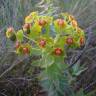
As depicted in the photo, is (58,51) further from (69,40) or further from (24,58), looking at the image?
(24,58)

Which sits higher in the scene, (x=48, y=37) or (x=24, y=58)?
(x=48, y=37)

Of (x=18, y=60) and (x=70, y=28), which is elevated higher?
(x=70, y=28)

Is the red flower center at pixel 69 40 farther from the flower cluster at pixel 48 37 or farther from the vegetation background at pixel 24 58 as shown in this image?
the vegetation background at pixel 24 58

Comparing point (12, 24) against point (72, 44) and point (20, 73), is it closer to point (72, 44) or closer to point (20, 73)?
point (20, 73)

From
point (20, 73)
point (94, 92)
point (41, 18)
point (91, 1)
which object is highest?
point (91, 1)

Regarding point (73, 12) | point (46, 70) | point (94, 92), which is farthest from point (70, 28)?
point (73, 12)

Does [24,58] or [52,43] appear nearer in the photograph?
[52,43]

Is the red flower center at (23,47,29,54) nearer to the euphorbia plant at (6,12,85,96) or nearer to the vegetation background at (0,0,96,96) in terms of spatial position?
the euphorbia plant at (6,12,85,96)

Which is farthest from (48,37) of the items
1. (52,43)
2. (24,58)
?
(24,58)

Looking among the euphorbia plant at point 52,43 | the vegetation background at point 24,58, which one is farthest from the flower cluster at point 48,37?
the vegetation background at point 24,58
